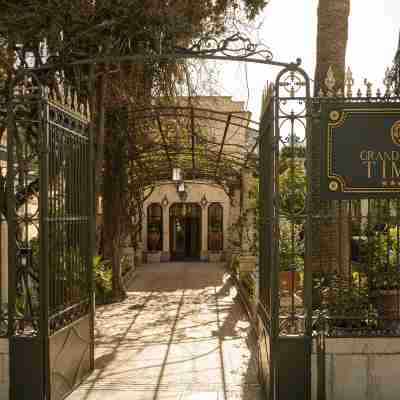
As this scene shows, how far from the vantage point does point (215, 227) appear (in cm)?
2733

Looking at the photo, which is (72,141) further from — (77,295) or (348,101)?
(348,101)

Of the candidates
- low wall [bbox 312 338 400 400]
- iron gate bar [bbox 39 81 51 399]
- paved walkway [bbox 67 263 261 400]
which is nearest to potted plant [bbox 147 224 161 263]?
paved walkway [bbox 67 263 261 400]

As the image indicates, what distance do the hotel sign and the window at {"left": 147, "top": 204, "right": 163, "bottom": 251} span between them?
22.2m

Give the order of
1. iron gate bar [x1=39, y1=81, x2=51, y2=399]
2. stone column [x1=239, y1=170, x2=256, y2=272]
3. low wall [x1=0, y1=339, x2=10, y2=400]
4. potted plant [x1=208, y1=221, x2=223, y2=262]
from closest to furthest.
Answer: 1. iron gate bar [x1=39, y1=81, x2=51, y2=399]
2. low wall [x1=0, y1=339, x2=10, y2=400]
3. stone column [x1=239, y1=170, x2=256, y2=272]
4. potted plant [x1=208, y1=221, x2=223, y2=262]

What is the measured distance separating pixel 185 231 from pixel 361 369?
22493mm

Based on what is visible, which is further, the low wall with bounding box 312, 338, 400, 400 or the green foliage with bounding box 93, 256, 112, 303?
the green foliage with bounding box 93, 256, 112, 303

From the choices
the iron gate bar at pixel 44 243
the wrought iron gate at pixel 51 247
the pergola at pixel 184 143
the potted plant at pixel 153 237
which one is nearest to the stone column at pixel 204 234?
the potted plant at pixel 153 237

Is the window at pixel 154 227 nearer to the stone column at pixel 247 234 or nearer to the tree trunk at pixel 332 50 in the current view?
the stone column at pixel 247 234

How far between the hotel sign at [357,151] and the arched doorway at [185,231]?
2231cm

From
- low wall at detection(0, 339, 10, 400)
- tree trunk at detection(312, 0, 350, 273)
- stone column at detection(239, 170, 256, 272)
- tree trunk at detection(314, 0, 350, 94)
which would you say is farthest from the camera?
stone column at detection(239, 170, 256, 272)

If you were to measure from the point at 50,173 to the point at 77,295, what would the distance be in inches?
55.7

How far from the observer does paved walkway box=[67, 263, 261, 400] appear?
20.8 ft

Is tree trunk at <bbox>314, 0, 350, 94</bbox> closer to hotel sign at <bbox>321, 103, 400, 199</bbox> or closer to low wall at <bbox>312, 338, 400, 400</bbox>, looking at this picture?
hotel sign at <bbox>321, 103, 400, 199</bbox>

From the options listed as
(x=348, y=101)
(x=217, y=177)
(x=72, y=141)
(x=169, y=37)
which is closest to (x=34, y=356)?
(x=72, y=141)
